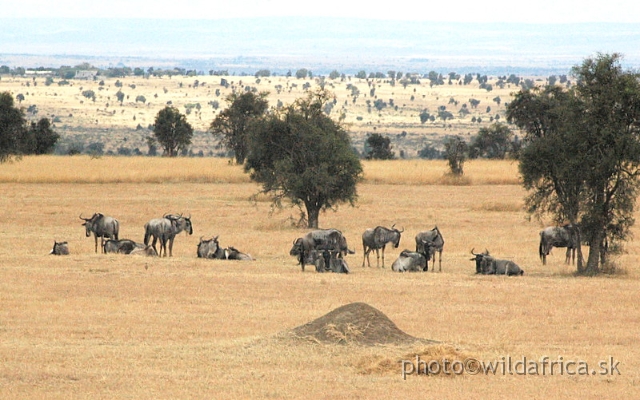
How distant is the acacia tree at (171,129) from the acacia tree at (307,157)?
151 feet

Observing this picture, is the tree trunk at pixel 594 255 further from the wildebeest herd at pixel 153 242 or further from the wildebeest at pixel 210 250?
the wildebeest at pixel 210 250

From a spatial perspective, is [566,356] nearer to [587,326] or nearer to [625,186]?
[587,326]

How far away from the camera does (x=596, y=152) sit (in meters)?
28.7

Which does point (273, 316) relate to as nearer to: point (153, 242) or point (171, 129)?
point (153, 242)

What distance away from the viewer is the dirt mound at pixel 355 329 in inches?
695

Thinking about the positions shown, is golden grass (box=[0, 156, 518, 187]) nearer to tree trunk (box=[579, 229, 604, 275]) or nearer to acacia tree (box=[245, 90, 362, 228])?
acacia tree (box=[245, 90, 362, 228])

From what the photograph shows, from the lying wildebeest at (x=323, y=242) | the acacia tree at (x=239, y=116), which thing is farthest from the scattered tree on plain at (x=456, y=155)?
the lying wildebeest at (x=323, y=242)

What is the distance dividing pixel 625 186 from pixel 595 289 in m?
4.23

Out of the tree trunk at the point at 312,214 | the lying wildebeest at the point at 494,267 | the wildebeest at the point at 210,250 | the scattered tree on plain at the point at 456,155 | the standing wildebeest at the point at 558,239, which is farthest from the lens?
the scattered tree on plain at the point at 456,155

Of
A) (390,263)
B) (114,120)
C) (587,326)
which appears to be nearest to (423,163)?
(390,263)

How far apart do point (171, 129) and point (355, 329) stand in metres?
75.2

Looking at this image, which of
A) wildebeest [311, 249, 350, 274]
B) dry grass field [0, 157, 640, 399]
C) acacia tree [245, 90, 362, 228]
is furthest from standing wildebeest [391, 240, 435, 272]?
acacia tree [245, 90, 362, 228]

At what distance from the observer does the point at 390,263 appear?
31.4 m

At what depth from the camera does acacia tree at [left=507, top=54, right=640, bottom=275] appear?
28.4 m
